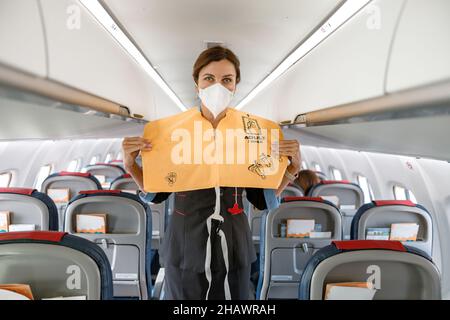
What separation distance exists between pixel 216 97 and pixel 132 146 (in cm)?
45

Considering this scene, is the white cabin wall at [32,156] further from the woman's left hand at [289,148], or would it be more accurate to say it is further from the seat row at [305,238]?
the woman's left hand at [289,148]

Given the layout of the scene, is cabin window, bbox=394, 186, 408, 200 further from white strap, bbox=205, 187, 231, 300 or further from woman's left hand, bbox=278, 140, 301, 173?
white strap, bbox=205, 187, 231, 300

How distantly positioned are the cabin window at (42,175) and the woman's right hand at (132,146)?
5245mm

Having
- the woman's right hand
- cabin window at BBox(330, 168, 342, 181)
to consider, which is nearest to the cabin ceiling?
the woman's right hand

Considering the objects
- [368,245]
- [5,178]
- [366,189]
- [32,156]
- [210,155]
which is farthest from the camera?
[366,189]

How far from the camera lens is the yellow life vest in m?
1.57

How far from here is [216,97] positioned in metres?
1.54

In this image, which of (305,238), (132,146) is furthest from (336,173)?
(132,146)

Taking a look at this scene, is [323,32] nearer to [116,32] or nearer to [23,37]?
[116,32]

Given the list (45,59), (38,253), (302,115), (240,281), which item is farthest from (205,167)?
(302,115)

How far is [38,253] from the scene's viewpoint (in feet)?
3.71

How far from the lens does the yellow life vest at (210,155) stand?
157 centimetres

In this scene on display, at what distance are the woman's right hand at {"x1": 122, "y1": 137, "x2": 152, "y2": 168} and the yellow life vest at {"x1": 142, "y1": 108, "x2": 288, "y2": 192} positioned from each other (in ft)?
0.10
